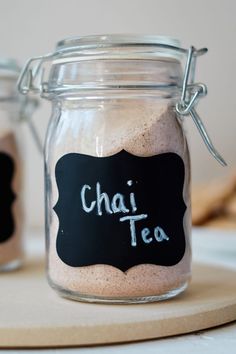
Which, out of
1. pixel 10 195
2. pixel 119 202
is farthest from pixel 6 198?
pixel 119 202

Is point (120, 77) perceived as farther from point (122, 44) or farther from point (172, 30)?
point (172, 30)

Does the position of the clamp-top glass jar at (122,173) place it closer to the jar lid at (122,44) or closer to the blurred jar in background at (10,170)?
the jar lid at (122,44)

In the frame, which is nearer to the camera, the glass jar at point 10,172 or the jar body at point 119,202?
the jar body at point 119,202

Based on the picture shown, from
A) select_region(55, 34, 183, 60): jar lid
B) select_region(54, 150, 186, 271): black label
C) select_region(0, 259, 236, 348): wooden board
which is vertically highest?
select_region(55, 34, 183, 60): jar lid

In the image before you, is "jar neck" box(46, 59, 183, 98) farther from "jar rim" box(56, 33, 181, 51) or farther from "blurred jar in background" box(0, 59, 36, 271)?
"blurred jar in background" box(0, 59, 36, 271)

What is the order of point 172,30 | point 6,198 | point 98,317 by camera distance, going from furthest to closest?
point 172,30, point 6,198, point 98,317

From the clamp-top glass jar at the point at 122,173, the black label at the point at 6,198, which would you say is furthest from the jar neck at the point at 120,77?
the black label at the point at 6,198

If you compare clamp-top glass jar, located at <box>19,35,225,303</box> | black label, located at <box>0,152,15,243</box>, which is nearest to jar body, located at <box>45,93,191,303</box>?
clamp-top glass jar, located at <box>19,35,225,303</box>
